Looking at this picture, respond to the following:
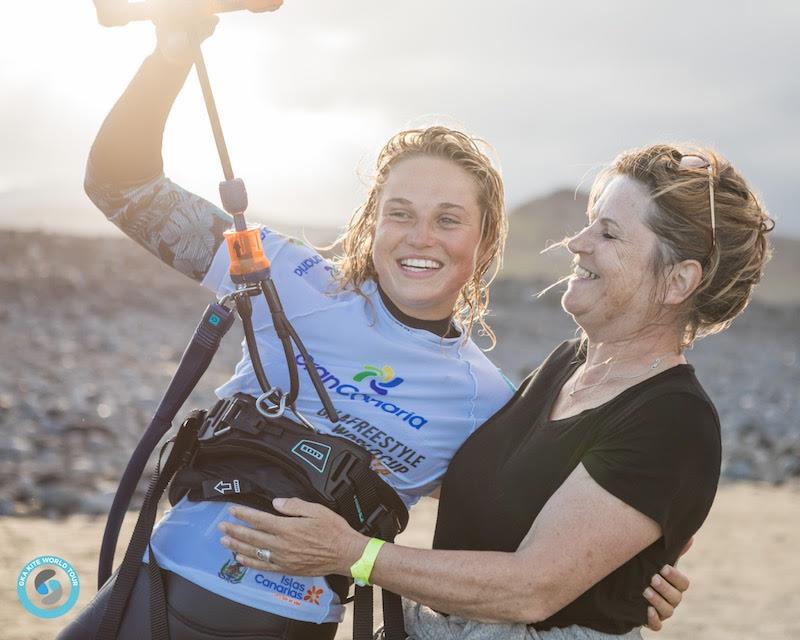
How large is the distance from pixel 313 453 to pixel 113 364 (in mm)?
10298

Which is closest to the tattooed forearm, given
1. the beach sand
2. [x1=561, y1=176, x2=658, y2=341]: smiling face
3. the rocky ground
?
[x1=561, y1=176, x2=658, y2=341]: smiling face

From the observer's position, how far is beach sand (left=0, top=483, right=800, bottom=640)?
529cm

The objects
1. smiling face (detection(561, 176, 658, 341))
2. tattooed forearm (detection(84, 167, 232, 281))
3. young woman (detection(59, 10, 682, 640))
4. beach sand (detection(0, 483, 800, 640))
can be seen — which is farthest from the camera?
beach sand (detection(0, 483, 800, 640))

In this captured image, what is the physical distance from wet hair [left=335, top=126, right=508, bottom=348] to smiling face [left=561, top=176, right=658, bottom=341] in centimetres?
38

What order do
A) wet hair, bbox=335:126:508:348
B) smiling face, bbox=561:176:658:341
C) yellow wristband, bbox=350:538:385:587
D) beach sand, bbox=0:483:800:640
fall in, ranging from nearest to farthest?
yellow wristband, bbox=350:538:385:587 → smiling face, bbox=561:176:658:341 → wet hair, bbox=335:126:508:348 → beach sand, bbox=0:483:800:640

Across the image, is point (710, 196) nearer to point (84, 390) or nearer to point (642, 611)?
point (642, 611)

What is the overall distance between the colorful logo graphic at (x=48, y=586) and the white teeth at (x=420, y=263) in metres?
1.32

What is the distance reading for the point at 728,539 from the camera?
7773 millimetres

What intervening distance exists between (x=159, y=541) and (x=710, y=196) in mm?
1703

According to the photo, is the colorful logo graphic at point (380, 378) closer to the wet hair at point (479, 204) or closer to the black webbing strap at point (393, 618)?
the wet hair at point (479, 204)

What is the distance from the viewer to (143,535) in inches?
105

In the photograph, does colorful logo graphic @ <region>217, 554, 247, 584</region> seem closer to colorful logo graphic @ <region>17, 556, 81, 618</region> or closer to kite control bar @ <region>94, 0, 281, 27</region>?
colorful logo graphic @ <region>17, 556, 81, 618</region>

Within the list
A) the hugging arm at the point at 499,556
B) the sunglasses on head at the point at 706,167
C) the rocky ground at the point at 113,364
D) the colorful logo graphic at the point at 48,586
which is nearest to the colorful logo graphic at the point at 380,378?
the hugging arm at the point at 499,556

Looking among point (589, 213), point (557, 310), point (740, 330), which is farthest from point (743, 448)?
point (740, 330)
